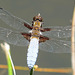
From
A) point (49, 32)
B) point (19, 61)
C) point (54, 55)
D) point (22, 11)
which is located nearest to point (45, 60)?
point (54, 55)

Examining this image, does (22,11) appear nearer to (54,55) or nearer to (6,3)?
(6,3)

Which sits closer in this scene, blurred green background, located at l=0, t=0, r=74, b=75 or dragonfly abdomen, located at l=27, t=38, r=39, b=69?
dragonfly abdomen, located at l=27, t=38, r=39, b=69

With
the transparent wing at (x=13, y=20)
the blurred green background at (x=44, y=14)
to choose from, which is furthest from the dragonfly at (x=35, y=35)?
the blurred green background at (x=44, y=14)

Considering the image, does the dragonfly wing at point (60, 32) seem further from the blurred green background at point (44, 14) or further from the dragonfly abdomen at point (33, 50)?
the blurred green background at point (44, 14)

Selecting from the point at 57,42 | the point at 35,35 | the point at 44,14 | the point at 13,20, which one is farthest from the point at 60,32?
the point at 44,14

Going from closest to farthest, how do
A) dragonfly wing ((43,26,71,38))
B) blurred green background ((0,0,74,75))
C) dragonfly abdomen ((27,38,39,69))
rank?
1. dragonfly abdomen ((27,38,39,69))
2. dragonfly wing ((43,26,71,38))
3. blurred green background ((0,0,74,75))

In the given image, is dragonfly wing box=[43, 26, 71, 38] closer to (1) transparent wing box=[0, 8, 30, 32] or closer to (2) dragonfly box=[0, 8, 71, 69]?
(2) dragonfly box=[0, 8, 71, 69]

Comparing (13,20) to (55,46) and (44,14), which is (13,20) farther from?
(44,14)

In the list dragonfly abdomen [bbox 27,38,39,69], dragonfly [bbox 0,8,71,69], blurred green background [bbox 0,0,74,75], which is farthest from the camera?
blurred green background [bbox 0,0,74,75]

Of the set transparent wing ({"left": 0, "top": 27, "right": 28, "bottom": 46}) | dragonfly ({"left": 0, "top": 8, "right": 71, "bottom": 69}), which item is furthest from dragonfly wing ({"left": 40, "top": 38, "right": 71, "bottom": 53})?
transparent wing ({"left": 0, "top": 27, "right": 28, "bottom": 46})

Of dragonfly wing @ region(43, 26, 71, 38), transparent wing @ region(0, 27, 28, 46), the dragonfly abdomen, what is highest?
dragonfly wing @ region(43, 26, 71, 38)
